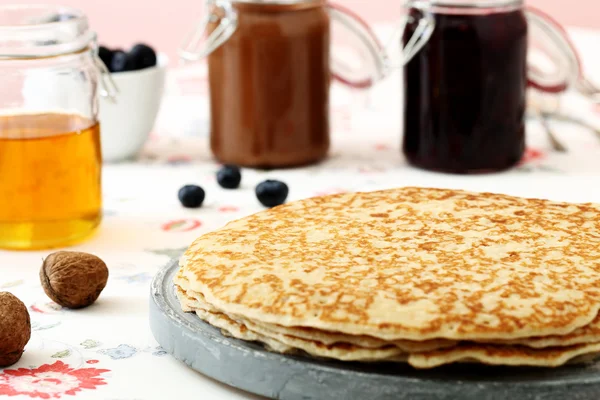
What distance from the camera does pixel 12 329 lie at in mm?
1208

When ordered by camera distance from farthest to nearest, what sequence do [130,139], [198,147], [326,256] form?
[198,147] < [130,139] < [326,256]

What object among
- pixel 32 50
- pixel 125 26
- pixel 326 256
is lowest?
pixel 125 26

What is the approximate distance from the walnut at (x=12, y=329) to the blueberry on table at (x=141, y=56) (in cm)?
107

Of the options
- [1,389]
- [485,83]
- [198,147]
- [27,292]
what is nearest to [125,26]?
[198,147]

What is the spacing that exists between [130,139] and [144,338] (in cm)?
101

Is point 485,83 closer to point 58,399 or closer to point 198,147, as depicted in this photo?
point 198,147

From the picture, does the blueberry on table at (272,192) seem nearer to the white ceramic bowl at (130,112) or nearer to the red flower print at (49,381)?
the white ceramic bowl at (130,112)

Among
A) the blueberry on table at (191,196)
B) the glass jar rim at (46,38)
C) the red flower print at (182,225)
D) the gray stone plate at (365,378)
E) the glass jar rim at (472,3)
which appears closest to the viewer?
the gray stone plate at (365,378)

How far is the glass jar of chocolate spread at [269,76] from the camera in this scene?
211cm

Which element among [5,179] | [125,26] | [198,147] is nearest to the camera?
[5,179]

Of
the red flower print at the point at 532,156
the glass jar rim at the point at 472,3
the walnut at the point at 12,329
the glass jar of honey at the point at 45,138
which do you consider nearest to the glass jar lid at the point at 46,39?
the glass jar of honey at the point at 45,138

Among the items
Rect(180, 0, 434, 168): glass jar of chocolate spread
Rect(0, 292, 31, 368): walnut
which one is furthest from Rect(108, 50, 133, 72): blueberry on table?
Rect(0, 292, 31, 368): walnut

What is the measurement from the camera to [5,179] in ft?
5.49

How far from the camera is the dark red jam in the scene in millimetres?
2055
